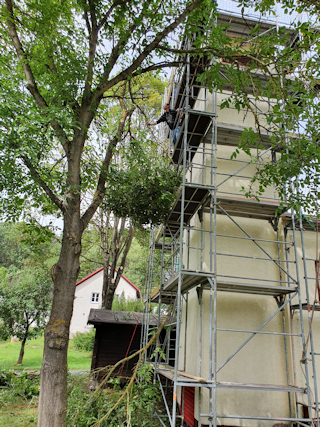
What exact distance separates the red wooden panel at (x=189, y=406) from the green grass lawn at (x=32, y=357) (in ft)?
32.2

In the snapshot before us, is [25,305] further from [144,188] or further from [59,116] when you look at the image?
[59,116]

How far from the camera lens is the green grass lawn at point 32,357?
1766cm

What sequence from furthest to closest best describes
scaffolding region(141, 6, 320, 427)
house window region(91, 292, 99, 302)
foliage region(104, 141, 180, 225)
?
house window region(91, 292, 99, 302) → foliage region(104, 141, 180, 225) → scaffolding region(141, 6, 320, 427)

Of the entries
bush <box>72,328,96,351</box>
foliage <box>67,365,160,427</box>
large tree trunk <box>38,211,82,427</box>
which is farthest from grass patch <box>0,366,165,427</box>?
bush <box>72,328,96,351</box>

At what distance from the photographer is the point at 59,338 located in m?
5.48

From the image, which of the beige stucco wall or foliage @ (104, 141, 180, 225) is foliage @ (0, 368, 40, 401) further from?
foliage @ (104, 141, 180, 225)

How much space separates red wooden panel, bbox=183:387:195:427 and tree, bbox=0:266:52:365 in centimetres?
1248

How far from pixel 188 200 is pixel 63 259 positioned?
10.6 feet

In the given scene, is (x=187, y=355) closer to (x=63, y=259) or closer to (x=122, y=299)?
(x=63, y=259)

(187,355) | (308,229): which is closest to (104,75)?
(308,229)

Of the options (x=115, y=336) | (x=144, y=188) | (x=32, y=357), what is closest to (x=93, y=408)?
(x=144, y=188)

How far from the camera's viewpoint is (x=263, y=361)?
6895 mm

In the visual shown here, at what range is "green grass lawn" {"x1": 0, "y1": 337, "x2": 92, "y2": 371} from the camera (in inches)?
695

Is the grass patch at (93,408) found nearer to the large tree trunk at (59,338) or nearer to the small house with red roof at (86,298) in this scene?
the large tree trunk at (59,338)
